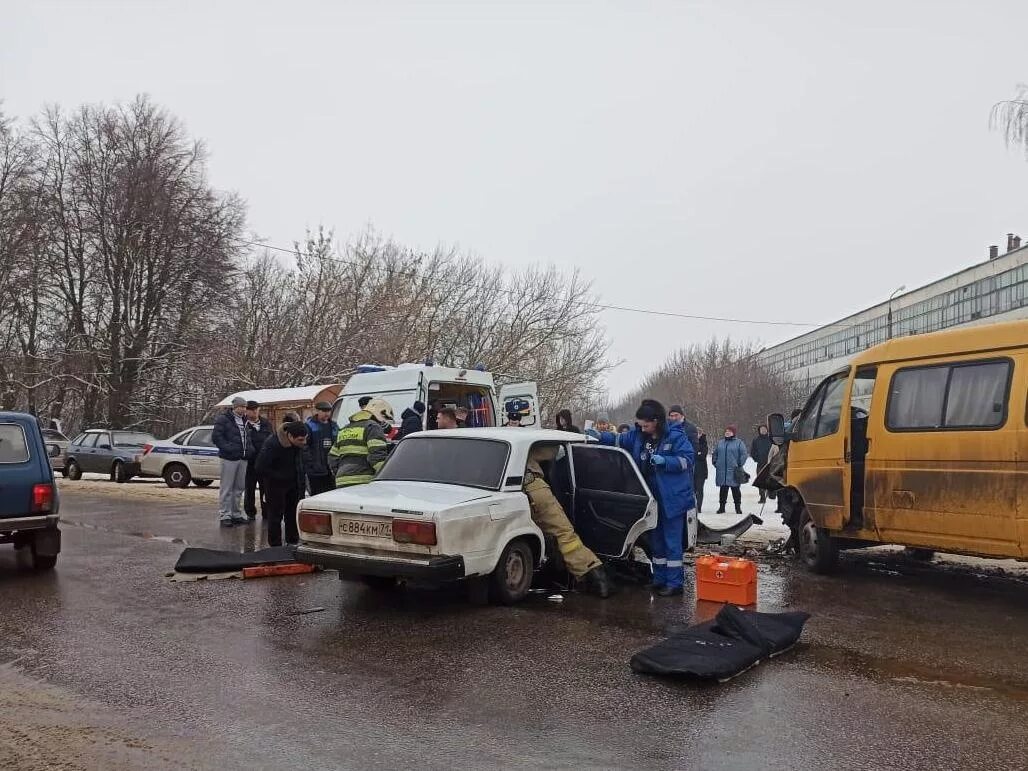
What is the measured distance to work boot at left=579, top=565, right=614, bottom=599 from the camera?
7789 mm

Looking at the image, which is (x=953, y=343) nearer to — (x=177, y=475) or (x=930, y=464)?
(x=930, y=464)

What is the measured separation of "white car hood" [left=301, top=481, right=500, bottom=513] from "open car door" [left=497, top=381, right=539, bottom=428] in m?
7.07

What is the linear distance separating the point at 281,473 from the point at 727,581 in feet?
17.6

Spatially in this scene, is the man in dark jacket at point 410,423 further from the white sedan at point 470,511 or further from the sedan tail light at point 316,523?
the sedan tail light at point 316,523

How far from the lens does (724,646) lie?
5676mm

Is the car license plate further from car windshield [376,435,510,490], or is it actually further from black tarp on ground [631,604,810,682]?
black tarp on ground [631,604,810,682]

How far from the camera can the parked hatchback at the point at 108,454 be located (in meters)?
22.4

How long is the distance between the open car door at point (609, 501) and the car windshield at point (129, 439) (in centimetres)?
1751

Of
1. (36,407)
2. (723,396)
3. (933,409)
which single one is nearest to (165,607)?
(933,409)

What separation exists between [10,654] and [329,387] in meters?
14.7

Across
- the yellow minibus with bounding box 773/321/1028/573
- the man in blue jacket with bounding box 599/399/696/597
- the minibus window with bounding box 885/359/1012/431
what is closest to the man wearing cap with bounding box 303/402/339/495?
the man in blue jacket with bounding box 599/399/696/597

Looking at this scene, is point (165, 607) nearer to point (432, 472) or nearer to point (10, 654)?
point (10, 654)

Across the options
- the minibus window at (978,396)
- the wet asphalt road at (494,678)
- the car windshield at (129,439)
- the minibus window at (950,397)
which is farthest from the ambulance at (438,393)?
the car windshield at (129,439)

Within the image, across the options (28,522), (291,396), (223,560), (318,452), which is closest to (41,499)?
(28,522)
